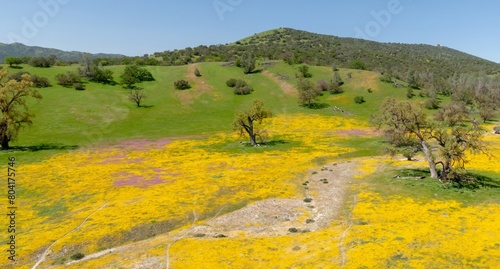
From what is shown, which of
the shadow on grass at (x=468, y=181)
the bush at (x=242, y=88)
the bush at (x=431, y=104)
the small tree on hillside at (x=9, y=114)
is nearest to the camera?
the shadow on grass at (x=468, y=181)

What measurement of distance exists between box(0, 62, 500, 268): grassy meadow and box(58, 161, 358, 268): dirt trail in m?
0.42

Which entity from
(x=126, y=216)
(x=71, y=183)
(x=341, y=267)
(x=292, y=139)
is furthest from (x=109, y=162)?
(x=341, y=267)

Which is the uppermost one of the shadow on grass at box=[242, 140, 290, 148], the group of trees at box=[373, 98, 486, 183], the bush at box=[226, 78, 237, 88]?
the bush at box=[226, 78, 237, 88]

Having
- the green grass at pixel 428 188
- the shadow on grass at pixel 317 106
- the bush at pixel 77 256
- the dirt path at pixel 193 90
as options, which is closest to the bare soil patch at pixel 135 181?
the bush at pixel 77 256

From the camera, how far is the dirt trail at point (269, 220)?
29375mm

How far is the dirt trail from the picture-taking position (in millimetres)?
29375

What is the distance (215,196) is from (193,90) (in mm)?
81392

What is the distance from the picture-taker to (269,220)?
109ft

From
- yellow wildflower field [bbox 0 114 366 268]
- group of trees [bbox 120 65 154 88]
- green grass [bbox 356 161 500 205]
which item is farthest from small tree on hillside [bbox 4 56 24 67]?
green grass [bbox 356 161 500 205]

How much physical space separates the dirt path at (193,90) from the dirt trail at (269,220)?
7422 cm

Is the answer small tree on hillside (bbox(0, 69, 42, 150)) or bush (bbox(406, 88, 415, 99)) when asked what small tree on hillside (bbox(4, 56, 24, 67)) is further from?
bush (bbox(406, 88, 415, 99))

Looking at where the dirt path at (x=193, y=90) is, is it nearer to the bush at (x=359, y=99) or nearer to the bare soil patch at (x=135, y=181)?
the bush at (x=359, y=99)

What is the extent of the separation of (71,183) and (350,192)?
118 feet

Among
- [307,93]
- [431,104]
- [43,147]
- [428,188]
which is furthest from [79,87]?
[431,104]
